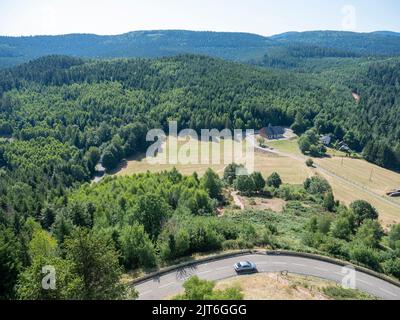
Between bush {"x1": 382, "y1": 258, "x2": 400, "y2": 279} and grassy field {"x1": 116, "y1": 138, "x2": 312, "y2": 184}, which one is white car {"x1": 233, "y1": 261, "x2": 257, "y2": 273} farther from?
grassy field {"x1": 116, "y1": 138, "x2": 312, "y2": 184}

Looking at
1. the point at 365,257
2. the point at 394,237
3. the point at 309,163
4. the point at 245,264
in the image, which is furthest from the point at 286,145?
the point at 245,264

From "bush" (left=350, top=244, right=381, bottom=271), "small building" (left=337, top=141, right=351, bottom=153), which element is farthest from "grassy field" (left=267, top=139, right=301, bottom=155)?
"bush" (left=350, top=244, right=381, bottom=271)

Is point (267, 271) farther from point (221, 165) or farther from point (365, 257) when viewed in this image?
point (221, 165)

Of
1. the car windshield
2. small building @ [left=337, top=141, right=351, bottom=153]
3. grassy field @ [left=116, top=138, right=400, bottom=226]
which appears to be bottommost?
grassy field @ [left=116, top=138, right=400, bottom=226]

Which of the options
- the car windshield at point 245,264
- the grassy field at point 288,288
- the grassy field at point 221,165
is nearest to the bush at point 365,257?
the grassy field at point 288,288
